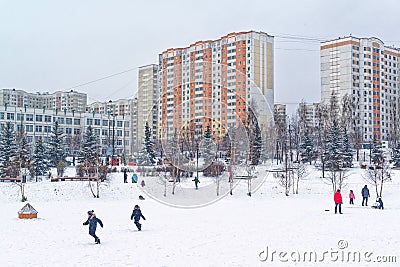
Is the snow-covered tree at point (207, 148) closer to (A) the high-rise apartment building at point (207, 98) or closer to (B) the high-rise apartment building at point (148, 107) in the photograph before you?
(A) the high-rise apartment building at point (207, 98)

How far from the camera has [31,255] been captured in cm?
1261

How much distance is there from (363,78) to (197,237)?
79915mm

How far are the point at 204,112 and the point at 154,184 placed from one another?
8764 mm

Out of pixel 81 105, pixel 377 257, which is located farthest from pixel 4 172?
pixel 81 105

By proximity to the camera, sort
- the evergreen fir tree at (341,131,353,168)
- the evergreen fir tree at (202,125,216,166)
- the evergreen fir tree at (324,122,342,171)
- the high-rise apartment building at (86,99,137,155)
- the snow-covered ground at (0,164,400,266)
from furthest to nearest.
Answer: the evergreen fir tree at (341,131,353,168) → the evergreen fir tree at (324,122,342,171) → the high-rise apartment building at (86,99,137,155) → the evergreen fir tree at (202,125,216,166) → the snow-covered ground at (0,164,400,266)

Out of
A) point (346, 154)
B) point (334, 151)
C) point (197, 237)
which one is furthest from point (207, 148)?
point (346, 154)

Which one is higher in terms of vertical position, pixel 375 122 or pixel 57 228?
pixel 375 122

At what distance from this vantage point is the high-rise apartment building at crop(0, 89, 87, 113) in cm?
14127

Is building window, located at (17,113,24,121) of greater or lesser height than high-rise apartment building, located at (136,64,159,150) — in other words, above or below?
above

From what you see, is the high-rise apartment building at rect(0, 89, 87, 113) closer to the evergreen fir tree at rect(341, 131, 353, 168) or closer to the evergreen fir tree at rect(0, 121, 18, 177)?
the evergreen fir tree at rect(0, 121, 18, 177)

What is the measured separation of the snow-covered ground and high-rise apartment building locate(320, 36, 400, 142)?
6201cm

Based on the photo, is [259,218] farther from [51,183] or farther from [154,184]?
[51,183]

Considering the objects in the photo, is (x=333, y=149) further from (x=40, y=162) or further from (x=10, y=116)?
(x=10, y=116)

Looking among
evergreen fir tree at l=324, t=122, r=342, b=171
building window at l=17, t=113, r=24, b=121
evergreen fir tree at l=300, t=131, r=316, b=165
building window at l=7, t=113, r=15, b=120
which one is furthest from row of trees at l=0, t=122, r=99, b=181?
building window at l=17, t=113, r=24, b=121
